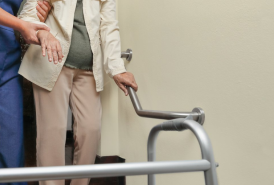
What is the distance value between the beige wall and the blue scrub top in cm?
61

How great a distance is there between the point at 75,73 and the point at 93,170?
92 cm

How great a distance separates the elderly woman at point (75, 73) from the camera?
125cm

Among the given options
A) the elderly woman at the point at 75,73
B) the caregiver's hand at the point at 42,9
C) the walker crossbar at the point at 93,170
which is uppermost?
the caregiver's hand at the point at 42,9

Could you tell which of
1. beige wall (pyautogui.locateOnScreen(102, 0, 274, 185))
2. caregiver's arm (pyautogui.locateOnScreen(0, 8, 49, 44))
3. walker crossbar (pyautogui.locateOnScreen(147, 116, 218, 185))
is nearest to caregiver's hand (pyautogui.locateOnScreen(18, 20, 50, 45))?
caregiver's arm (pyautogui.locateOnScreen(0, 8, 49, 44))

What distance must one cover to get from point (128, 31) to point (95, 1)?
315 mm

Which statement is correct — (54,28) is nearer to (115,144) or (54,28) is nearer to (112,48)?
(112,48)

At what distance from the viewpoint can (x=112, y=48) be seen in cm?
136

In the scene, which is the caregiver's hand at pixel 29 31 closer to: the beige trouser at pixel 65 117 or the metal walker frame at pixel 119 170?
the beige trouser at pixel 65 117

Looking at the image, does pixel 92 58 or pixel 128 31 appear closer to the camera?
pixel 92 58

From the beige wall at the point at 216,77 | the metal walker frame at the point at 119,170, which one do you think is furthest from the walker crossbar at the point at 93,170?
the beige wall at the point at 216,77

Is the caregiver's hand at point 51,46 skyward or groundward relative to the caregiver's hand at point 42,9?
groundward

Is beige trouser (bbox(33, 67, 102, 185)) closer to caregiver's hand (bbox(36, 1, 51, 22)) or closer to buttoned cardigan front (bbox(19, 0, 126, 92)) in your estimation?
buttoned cardigan front (bbox(19, 0, 126, 92))

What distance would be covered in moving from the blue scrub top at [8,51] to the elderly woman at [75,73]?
52mm

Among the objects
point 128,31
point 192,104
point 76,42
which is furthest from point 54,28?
point 192,104
